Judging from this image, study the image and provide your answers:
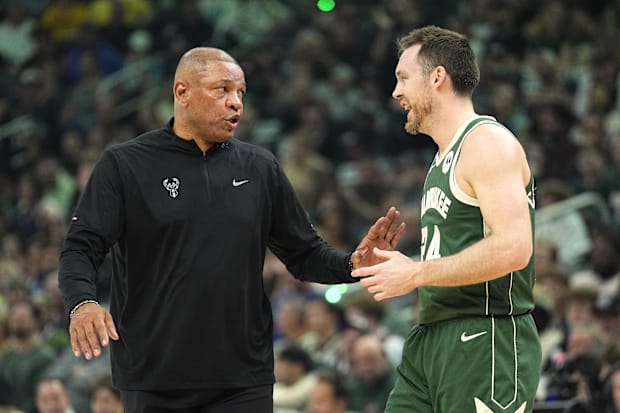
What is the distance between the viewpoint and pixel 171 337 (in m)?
4.96

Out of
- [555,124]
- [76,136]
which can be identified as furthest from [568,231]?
[76,136]

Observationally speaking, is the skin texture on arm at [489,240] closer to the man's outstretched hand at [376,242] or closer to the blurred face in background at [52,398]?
the man's outstretched hand at [376,242]

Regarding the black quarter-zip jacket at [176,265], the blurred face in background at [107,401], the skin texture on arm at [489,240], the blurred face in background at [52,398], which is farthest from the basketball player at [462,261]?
the blurred face in background at [52,398]

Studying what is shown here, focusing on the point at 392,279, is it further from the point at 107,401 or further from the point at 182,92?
the point at 107,401

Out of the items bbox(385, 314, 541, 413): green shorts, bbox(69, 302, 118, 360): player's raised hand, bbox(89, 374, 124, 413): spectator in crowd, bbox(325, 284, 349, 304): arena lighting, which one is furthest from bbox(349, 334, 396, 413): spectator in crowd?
bbox(69, 302, 118, 360): player's raised hand

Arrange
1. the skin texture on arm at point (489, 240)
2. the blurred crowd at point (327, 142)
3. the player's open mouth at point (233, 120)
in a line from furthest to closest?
1. the blurred crowd at point (327, 142)
2. the player's open mouth at point (233, 120)
3. the skin texture on arm at point (489, 240)

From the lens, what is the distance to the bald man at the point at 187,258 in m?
4.96

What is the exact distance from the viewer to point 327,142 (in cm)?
1296

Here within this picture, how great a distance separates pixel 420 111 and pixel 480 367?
1038mm

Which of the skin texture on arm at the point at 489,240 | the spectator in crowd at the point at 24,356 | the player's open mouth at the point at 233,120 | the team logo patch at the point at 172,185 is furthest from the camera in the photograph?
the spectator in crowd at the point at 24,356

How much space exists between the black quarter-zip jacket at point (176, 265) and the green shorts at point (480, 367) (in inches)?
31.4

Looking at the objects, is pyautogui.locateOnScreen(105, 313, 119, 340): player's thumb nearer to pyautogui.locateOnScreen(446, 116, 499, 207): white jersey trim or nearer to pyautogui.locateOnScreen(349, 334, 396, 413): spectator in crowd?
pyautogui.locateOnScreen(446, 116, 499, 207): white jersey trim

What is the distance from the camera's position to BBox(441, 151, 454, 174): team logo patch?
463 cm

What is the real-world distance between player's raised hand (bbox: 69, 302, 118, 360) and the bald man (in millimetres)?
101
